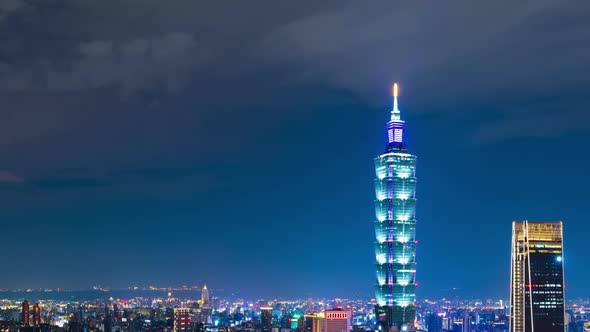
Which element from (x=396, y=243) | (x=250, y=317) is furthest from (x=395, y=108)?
(x=250, y=317)

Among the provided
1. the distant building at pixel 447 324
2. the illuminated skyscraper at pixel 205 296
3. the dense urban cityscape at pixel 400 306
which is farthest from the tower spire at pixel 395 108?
the illuminated skyscraper at pixel 205 296

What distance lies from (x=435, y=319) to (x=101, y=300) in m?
48.8

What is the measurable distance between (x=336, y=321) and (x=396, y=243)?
1044cm

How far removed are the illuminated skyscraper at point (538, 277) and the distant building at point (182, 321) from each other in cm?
3052

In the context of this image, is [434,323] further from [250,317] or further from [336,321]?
[250,317]

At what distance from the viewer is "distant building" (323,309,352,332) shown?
69.1 meters

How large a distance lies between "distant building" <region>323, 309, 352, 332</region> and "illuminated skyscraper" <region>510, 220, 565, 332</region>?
58.6ft

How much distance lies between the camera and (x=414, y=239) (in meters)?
63.0

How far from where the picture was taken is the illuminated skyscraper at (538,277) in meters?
53.9

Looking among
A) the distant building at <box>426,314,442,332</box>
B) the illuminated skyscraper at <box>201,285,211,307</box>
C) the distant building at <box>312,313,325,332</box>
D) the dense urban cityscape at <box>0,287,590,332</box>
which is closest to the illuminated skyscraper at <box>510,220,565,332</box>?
the dense urban cityscape at <box>0,287,590,332</box>

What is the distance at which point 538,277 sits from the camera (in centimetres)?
5384

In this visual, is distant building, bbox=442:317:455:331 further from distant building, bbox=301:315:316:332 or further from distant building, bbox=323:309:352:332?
distant building, bbox=301:315:316:332

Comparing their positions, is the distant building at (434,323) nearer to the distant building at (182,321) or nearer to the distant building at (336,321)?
the distant building at (336,321)

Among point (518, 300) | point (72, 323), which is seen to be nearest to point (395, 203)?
point (518, 300)
